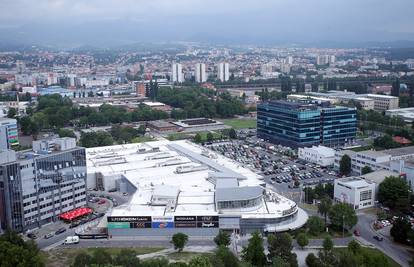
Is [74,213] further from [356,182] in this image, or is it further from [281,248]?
[356,182]

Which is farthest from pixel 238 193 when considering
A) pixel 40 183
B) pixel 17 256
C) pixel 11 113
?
pixel 11 113

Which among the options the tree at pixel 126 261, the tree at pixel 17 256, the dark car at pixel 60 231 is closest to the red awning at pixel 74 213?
the dark car at pixel 60 231

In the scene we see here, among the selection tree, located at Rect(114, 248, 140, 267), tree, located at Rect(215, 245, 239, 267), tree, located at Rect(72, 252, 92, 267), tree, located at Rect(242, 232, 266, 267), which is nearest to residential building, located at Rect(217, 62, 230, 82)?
tree, located at Rect(242, 232, 266, 267)

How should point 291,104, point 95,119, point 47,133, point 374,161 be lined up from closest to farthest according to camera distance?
1. point 374,161
2. point 291,104
3. point 47,133
4. point 95,119

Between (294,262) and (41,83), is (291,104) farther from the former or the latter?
(41,83)

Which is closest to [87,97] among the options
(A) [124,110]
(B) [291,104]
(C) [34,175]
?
(A) [124,110]

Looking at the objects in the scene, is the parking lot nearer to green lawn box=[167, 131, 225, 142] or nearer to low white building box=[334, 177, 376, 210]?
green lawn box=[167, 131, 225, 142]
